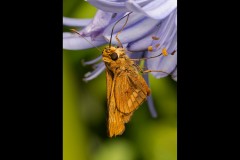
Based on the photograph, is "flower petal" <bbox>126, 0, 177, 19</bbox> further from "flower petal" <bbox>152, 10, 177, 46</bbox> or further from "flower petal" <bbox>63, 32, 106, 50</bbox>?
"flower petal" <bbox>63, 32, 106, 50</bbox>

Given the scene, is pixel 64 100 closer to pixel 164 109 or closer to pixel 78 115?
pixel 78 115

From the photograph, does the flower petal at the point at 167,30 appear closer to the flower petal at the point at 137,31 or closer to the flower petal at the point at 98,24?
the flower petal at the point at 137,31

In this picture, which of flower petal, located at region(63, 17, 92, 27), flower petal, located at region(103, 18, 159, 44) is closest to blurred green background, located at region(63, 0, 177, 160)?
flower petal, located at region(63, 17, 92, 27)

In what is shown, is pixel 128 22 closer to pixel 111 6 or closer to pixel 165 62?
pixel 111 6

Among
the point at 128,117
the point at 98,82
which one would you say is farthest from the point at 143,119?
the point at 98,82

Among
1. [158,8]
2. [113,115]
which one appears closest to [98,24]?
[158,8]

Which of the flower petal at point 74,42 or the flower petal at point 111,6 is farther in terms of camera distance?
the flower petal at point 74,42

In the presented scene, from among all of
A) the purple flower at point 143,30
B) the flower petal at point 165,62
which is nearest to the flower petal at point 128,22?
the purple flower at point 143,30
